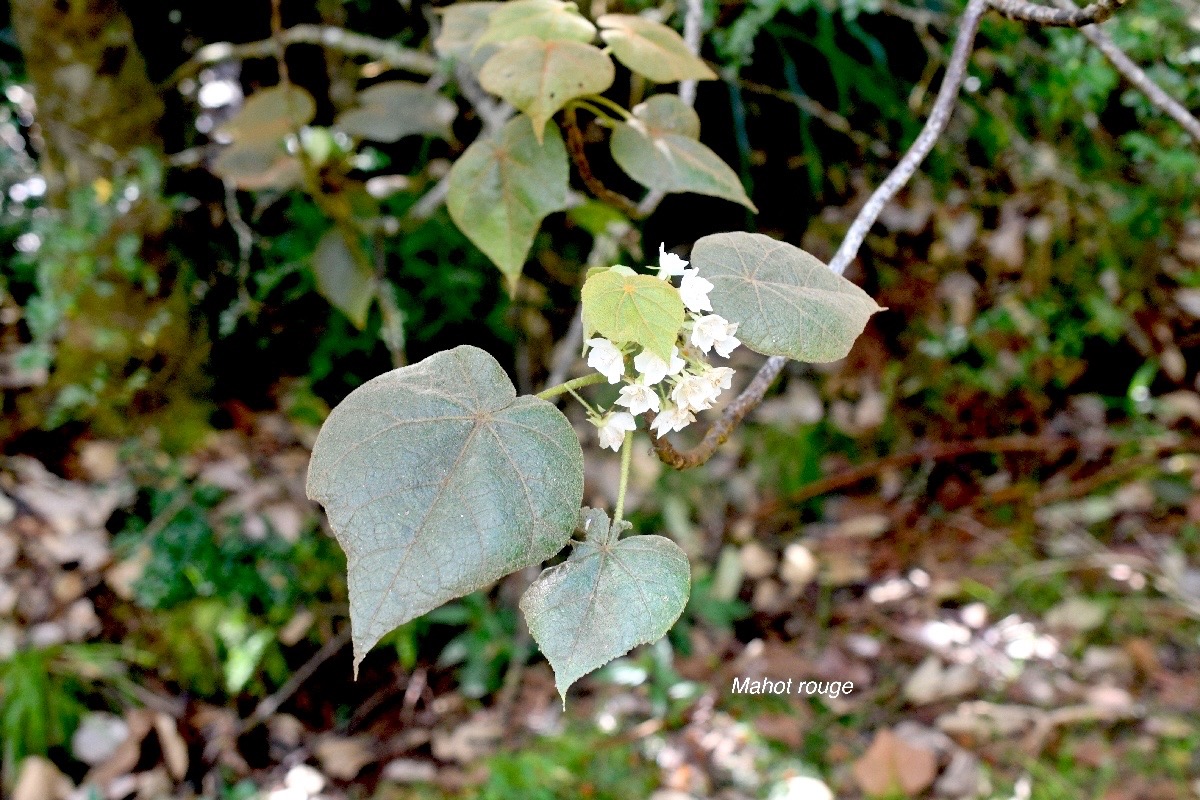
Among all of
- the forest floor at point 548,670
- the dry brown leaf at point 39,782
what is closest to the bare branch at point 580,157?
the forest floor at point 548,670

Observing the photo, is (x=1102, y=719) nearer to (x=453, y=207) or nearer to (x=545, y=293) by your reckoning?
(x=545, y=293)

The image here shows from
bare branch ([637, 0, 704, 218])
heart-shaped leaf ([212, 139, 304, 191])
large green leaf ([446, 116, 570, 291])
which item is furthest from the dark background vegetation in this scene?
large green leaf ([446, 116, 570, 291])

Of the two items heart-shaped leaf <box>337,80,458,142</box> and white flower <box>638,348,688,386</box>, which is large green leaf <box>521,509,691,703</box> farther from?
heart-shaped leaf <box>337,80,458,142</box>

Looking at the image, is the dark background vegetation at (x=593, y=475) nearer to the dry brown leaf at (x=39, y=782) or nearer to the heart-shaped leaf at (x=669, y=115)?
the dry brown leaf at (x=39, y=782)

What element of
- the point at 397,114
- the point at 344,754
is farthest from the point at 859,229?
the point at 344,754

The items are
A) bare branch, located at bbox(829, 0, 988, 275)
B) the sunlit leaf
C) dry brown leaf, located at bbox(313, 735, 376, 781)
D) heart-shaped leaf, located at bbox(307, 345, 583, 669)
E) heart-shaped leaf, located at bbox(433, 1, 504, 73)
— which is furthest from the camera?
dry brown leaf, located at bbox(313, 735, 376, 781)

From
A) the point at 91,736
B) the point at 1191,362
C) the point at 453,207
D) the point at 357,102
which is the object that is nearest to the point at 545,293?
the point at 357,102

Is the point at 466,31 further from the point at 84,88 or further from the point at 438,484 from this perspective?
the point at 84,88
